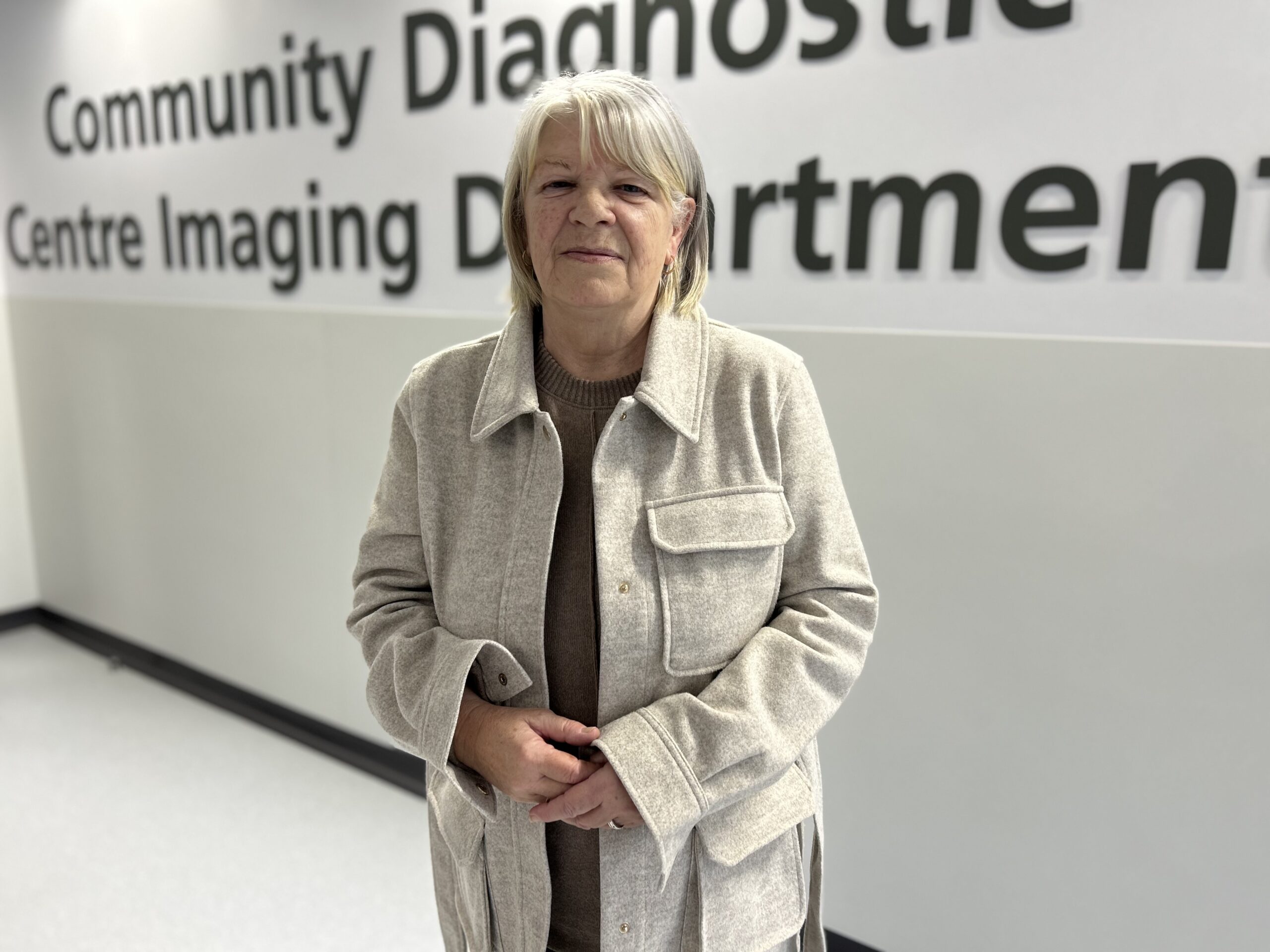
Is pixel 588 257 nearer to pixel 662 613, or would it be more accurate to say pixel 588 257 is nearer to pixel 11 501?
pixel 662 613

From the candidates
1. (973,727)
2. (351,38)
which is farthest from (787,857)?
(351,38)

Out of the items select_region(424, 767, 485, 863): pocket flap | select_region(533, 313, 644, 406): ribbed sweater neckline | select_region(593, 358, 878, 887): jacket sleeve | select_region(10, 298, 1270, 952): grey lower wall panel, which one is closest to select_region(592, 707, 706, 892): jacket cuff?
select_region(593, 358, 878, 887): jacket sleeve

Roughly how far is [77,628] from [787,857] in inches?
169

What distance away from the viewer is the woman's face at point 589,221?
1147 millimetres

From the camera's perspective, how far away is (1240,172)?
1649 millimetres

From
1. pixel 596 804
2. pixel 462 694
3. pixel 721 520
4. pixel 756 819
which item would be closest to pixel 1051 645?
pixel 756 819

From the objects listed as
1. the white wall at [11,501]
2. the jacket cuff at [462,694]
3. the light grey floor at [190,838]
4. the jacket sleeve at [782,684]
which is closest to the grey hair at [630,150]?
the jacket sleeve at [782,684]

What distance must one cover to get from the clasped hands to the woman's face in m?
0.52

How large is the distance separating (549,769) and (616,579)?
0.24 meters

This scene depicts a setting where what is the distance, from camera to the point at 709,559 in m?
1.20

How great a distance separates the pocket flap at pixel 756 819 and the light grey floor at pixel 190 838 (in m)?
1.46

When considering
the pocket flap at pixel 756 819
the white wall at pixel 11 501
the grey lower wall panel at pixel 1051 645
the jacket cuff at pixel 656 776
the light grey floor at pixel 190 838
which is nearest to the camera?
the jacket cuff at pixel 656 776

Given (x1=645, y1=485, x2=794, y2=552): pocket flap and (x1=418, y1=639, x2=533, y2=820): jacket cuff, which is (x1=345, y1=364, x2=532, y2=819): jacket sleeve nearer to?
(x1=418, y1=639, x2=533, y2=820): jacket cuff

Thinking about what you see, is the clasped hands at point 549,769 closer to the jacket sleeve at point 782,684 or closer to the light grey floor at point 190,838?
the jacket sleeve at point 782,684
